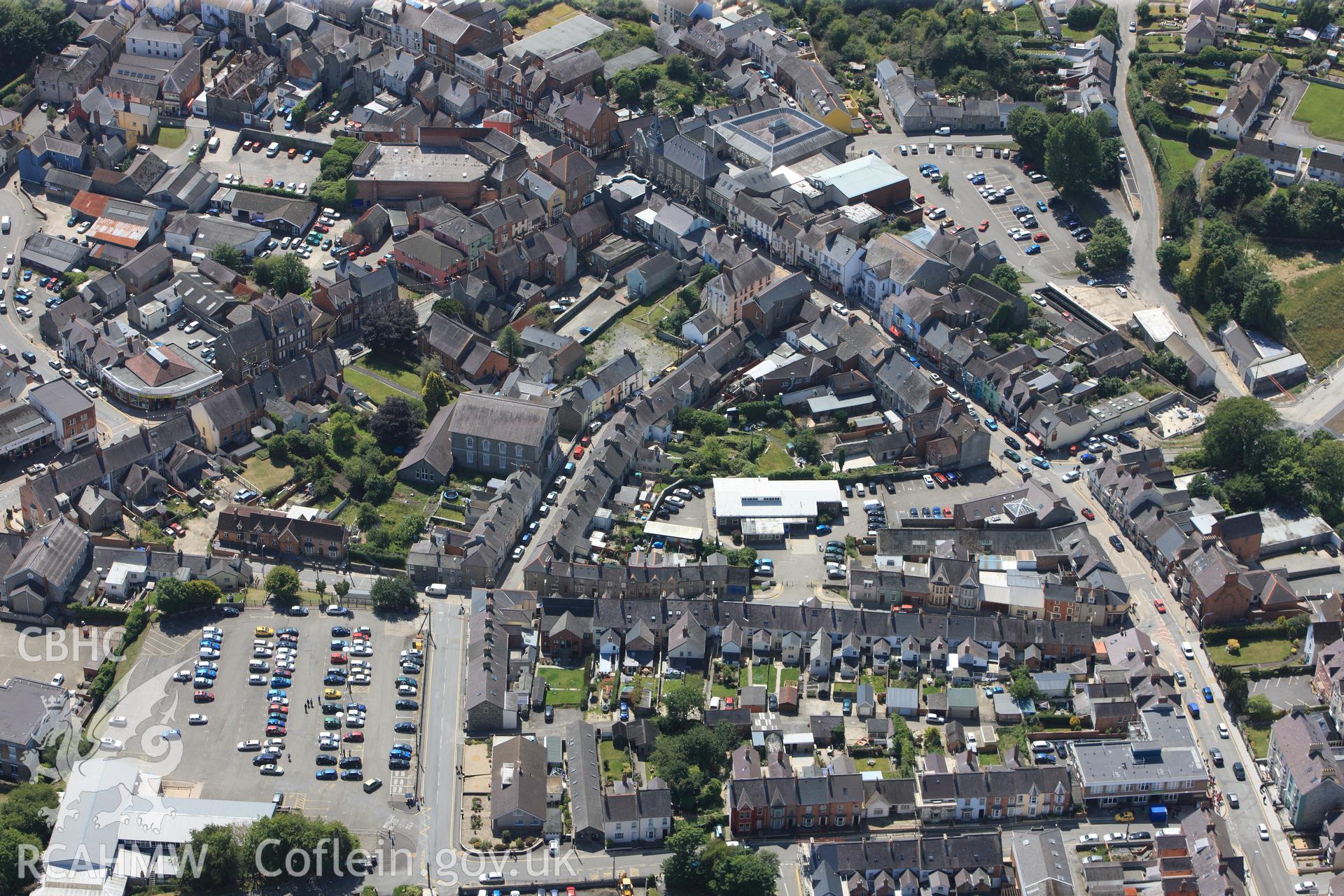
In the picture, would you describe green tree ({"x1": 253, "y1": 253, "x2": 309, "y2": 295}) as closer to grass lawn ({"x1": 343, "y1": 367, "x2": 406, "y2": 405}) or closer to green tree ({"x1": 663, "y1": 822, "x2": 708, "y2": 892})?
grass lawn ({"x1": 343, "y1": 367, "x2": 406, "y2": 405})

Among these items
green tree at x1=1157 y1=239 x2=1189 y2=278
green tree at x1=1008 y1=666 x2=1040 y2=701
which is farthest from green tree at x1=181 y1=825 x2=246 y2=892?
green tree at x1=1157 y1=239 x2=1189 y2=278

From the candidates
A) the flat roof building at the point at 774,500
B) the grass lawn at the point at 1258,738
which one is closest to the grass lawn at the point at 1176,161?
the flat roof building at the point at 774,500

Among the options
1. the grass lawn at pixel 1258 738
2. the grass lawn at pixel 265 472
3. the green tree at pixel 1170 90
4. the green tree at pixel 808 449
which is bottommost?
the grass lawn at pixel 265 472

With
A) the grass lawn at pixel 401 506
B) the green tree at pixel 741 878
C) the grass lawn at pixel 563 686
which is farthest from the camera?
the grass lawn at pixel 401 506

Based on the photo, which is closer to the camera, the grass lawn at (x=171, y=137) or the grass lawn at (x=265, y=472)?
the grass lawn at (x=265, y=472)

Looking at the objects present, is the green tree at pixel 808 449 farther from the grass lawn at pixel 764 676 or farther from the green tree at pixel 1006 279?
the green tree at pixel 1006 279

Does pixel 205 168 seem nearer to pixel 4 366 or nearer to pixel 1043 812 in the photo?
pixel 4 366

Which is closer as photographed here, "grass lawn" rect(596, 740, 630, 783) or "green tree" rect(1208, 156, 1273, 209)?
"grass lawn" rect(596, 740, 630, 783)
